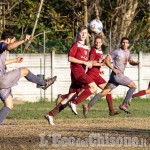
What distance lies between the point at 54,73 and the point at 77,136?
12.9 m

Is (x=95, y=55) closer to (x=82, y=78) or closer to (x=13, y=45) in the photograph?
(x=82, y=78)

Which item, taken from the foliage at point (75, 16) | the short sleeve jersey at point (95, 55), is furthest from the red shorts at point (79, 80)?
the foliage at point (75, 16)

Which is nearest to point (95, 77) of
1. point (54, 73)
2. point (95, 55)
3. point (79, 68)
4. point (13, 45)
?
point (95, 55)

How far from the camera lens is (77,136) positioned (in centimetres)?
872

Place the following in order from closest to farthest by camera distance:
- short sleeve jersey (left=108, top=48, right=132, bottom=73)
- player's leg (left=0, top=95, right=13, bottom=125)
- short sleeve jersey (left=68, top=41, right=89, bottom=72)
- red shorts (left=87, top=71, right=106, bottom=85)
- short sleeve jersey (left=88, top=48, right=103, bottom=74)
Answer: player's leg (left=0, top=95, right=13, bottom=125), short sleeve jersey (left=68, top=41, right=89, bottom=72), short sleeve jersey (left=88, top=48, right=103, bottom=74), red shorts (left=87, top=71, right=106, bottom=85), short sleeve jersey (left=108, top=48, right=132, bottom=73)

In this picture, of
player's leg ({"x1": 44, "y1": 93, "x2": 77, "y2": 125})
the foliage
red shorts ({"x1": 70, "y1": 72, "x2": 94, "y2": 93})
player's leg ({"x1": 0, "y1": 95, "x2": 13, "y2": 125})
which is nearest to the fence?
the foliage

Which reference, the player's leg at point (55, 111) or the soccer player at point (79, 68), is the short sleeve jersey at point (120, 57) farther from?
the player's leg at point (55, 111)

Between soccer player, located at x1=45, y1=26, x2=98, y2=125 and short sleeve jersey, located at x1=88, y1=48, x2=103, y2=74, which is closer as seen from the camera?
soccer player, located at x1=45, y1=26, x2=98, y2=125

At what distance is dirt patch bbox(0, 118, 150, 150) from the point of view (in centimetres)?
772

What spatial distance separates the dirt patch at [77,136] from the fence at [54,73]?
10.2 m

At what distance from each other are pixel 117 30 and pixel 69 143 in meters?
18.2

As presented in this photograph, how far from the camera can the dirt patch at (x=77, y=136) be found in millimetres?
7719

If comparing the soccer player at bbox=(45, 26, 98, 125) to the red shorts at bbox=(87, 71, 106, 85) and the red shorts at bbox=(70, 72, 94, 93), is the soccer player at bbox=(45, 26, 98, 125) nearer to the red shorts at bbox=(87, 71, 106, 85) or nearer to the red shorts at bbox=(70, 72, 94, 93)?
the red shorts at bbox=(70, 72, 94, 93)

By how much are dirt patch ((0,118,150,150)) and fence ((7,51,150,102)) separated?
10.2m
